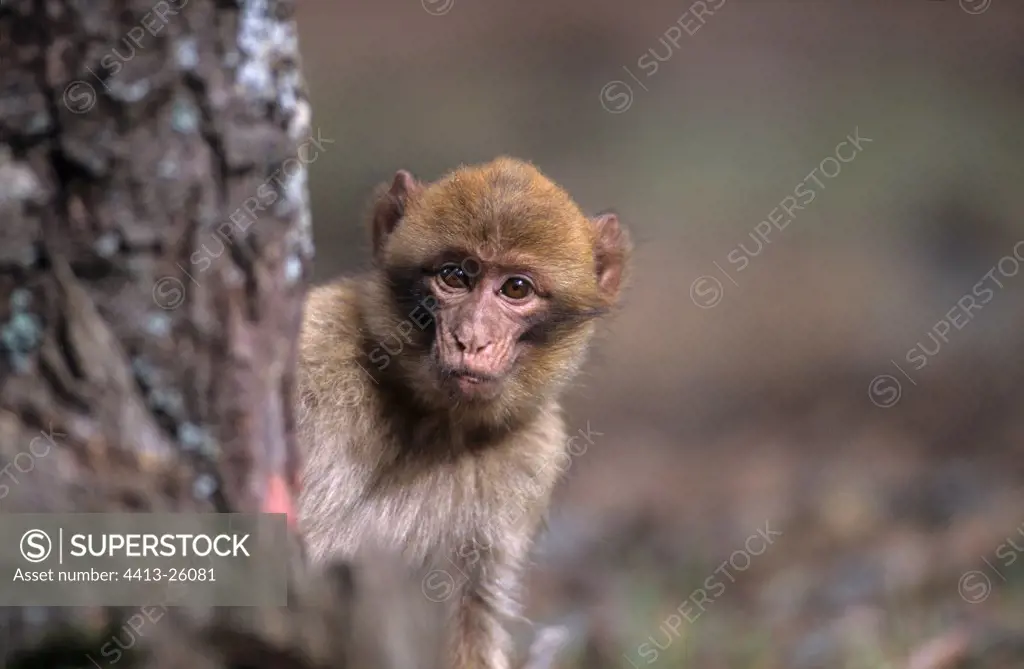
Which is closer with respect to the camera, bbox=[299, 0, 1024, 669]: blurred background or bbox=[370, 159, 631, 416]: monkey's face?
bbox=[370, 159, 631, 416]: monkey's face

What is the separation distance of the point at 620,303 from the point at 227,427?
1794 mm

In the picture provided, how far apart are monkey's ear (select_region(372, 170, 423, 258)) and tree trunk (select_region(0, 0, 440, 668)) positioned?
1274 millimetres

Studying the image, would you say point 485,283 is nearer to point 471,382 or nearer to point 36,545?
point 471,382

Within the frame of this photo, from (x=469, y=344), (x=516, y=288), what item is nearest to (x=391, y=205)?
(x=516, y=288)

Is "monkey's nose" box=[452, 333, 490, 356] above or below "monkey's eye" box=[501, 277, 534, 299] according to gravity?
below

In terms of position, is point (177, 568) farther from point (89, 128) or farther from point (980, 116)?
point (980, 116)

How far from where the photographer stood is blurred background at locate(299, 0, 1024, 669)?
4223 millimetres

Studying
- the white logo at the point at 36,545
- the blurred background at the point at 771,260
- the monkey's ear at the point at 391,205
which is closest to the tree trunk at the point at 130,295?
the white logo at the point at 36,545

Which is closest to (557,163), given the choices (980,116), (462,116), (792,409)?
(462,116)

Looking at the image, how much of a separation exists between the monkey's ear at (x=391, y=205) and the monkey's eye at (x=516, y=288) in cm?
41

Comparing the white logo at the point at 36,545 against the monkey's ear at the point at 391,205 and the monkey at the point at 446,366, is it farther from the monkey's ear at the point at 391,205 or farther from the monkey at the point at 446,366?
the monkey's ear at the point at 391,205

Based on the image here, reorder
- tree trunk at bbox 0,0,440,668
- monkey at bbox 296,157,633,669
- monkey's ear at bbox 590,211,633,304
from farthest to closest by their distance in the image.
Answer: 1. monkey's ear at bbox 590,211,633,304
2. monkey at bbox 296,157,633,669
3. tree trunk at bbox 0,0,440,668

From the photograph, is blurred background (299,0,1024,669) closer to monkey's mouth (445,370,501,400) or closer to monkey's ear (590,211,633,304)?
monkey's ear (590,211,633,304)

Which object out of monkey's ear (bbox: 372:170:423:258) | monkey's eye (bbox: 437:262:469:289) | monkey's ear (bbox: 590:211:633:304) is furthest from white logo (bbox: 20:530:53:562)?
monkey's ear (bbox: 590:211:633:304)
